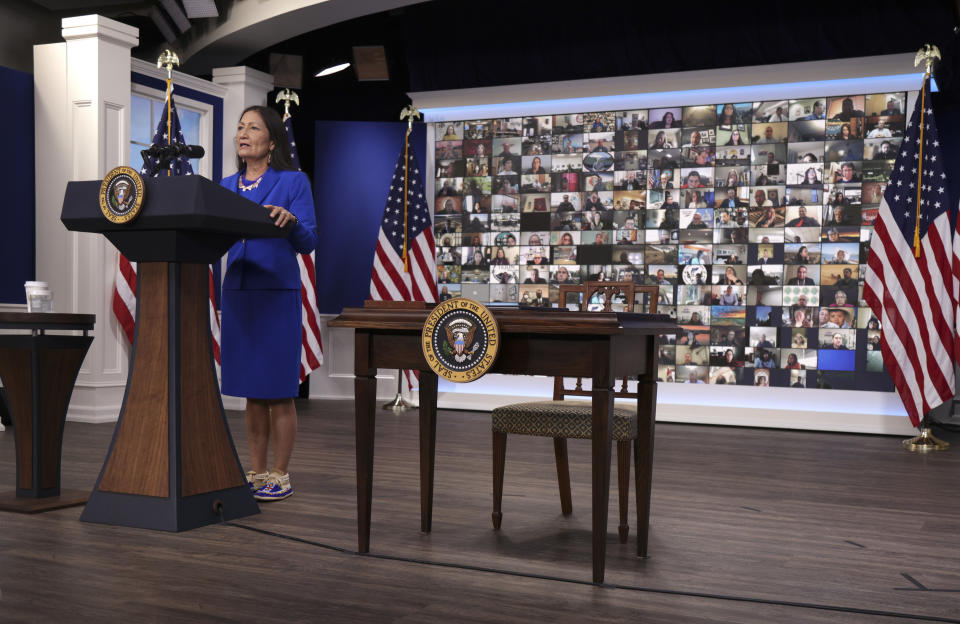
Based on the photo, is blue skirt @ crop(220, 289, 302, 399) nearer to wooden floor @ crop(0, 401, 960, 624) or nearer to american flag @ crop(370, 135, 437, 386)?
wooden floor @ crop(0, 401, 960, 624)

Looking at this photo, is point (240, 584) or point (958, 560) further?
point (958, 560)

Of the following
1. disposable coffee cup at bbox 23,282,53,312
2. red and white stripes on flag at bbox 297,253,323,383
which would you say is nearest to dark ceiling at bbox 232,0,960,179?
red and white stripes on flag at bbox 297,253,323,383

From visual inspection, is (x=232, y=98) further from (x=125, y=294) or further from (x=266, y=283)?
(x=266, y=283)

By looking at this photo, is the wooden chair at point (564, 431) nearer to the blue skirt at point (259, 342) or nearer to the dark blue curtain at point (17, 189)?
the blue skirt at point (259, 342)

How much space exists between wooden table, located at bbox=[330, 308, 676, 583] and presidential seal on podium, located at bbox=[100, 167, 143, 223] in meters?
0.73

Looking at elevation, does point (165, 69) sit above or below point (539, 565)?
above

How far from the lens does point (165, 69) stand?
675 centimetres

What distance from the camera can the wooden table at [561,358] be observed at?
2428 mm

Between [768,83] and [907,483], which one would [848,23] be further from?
[907,483]

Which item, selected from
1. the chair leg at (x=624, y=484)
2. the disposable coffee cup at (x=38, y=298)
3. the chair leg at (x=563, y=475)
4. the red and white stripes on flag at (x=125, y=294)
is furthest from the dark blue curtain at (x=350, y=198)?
the chair leg at (x=624, y=484)

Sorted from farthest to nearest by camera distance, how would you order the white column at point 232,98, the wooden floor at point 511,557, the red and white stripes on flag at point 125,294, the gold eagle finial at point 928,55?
the white column at point 232,98, the red and white stripes on flag at point 125,294, the gold eagle finial at point 928,55, the wooden floor at point 511,557

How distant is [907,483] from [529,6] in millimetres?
4459

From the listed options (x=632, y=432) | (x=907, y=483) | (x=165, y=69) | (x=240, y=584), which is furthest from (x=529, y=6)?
(x=240, y=584)

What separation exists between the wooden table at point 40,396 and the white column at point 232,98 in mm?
4028
